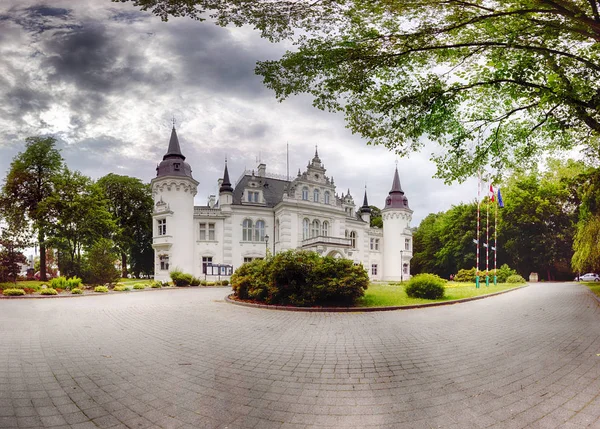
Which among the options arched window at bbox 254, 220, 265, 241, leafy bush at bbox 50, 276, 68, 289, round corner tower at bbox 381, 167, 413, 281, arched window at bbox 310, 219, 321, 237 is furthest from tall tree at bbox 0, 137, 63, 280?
round corner tower at bbox 381, 167, 413, 281

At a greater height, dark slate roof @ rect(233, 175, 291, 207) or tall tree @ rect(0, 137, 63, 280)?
dark slate roof @ rect(233, 175, 291, 207)

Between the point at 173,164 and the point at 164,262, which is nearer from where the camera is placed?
the point at 164,262

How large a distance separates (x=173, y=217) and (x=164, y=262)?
165 inches

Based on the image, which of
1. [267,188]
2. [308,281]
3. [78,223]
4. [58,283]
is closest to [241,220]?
[267,188]

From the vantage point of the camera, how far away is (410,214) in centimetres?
3994

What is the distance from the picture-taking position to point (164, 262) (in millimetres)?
27828

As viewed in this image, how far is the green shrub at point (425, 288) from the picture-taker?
12.7m

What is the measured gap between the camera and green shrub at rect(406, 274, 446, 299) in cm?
1274

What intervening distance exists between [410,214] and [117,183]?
3449cm

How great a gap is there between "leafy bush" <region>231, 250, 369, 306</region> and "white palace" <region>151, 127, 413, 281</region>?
12249mm

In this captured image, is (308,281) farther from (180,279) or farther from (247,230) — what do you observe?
(247,230)

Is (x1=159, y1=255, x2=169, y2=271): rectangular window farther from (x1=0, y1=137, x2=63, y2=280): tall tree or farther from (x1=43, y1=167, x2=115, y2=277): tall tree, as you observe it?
(x1=0, y1=137, x2=63, y2=280): tall tree

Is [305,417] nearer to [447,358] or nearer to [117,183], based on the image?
[447,358]

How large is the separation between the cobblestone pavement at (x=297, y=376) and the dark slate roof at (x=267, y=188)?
25.4 metres
